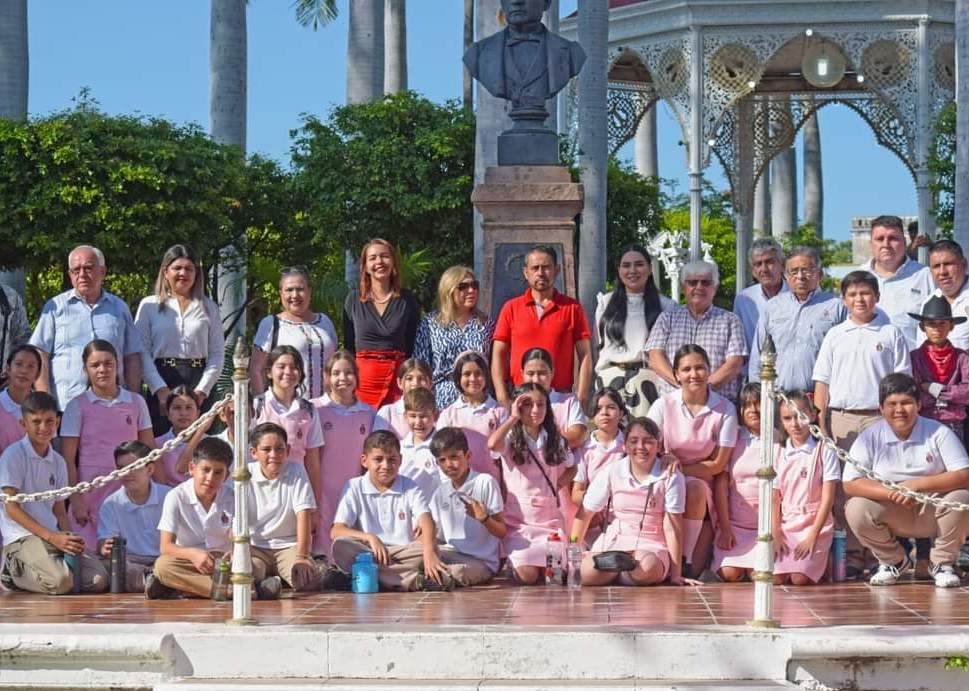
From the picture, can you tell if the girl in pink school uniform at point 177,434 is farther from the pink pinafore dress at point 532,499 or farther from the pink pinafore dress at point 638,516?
the pink pinafore dress at point 638,516

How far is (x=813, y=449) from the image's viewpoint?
36.3 ft

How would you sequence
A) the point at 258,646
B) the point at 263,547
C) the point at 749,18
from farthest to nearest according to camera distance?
the point at 749,18 < the point at 263,547 < the point at 258,646

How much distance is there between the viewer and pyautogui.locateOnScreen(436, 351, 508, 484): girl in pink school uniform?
Result: 11375 mm

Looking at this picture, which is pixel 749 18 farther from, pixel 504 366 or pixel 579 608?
pixel 579 608

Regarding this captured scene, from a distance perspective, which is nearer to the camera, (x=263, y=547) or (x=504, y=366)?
(x=263, y=547)

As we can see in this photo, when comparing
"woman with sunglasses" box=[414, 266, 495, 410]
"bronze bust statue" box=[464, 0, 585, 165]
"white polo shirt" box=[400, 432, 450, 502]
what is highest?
"bronze bust statue" box=[464, 0, 585, 165]

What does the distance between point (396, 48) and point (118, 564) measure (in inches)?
889

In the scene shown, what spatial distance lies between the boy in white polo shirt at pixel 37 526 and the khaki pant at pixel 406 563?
1434 mm

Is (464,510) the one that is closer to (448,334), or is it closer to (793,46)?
(448,334)

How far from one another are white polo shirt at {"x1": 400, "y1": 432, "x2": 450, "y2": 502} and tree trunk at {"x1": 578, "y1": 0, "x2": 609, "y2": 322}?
37.5ft

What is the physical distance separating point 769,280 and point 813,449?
155 cm

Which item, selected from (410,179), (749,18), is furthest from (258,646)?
(749,18)

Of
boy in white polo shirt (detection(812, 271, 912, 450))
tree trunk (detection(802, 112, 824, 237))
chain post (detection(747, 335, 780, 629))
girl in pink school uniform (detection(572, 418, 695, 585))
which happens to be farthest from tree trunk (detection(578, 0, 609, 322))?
tree trunk (detection(802, 112, 824, 237))

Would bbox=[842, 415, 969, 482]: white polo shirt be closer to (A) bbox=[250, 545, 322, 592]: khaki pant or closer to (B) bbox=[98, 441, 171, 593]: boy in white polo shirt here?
(A) bbox=[250, 545, 322, 592]: khaki pant
